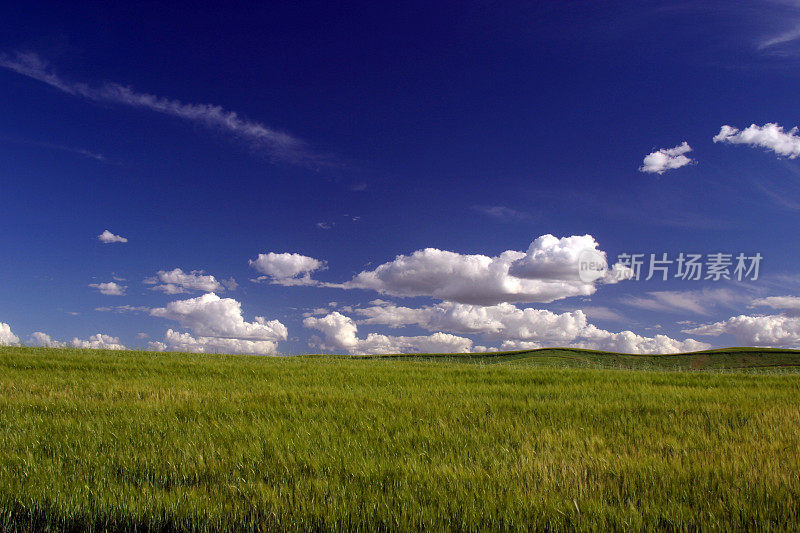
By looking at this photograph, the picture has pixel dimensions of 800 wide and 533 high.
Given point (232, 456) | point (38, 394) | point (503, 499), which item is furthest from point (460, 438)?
point (38, 394)

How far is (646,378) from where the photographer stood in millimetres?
12688

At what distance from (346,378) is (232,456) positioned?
7.02 m

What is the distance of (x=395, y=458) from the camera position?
5.00 meters

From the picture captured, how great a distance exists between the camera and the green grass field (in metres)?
3.70

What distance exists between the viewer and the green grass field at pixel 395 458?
3699 millimetres

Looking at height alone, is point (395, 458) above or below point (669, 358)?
above

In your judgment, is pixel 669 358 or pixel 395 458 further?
pixel 669 358

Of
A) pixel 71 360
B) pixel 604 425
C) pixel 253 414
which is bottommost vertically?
pixel 71 360

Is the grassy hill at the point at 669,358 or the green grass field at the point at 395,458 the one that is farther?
the grassy hill at the point at 669,358

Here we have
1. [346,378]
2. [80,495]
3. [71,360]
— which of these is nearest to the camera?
[80,495]

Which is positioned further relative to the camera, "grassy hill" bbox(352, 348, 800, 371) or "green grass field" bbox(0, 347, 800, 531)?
"grassy hill" bbox(352, 348, 800, 371)

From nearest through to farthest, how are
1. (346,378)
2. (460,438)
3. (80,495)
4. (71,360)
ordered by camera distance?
(80,495), (460,438), (346,378), (71,360)

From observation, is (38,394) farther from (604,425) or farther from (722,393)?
(722,393)

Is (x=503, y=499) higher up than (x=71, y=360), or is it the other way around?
(x=503, y=499)
